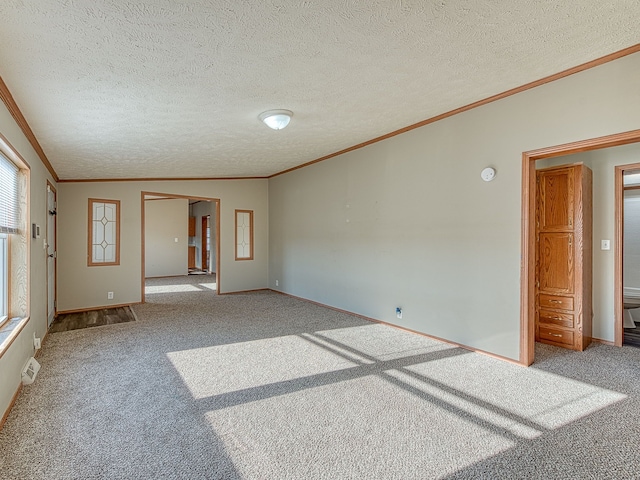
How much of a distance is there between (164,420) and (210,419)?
0.29 m

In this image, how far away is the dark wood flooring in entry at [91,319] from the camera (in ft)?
15.4

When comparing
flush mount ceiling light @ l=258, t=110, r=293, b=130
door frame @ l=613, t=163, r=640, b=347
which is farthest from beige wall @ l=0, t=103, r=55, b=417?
door frame @ l=613, t=163, r=640, b=347

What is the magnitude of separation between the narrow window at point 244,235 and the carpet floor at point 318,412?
11.6 feet

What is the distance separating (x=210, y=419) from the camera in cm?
229

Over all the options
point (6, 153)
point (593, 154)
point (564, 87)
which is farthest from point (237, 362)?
point (593, 154)

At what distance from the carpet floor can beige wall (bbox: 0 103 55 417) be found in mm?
207

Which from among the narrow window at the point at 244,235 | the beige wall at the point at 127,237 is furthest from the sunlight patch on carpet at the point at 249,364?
the narrow window at the point at 244,235

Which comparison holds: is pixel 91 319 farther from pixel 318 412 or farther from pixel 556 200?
pixel 556 200

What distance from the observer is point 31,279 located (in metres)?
3.28

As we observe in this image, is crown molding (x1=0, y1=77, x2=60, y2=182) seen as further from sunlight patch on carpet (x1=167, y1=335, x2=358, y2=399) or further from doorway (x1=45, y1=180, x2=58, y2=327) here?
sunlight patch on carpet (x1=167, y1=335, x2=358, y2=399)

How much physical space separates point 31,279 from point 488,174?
4434 mm

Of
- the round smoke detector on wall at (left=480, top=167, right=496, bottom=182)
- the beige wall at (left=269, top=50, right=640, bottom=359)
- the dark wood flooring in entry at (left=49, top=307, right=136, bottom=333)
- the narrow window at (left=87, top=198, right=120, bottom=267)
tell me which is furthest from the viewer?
the narrow window at (left=87, top=198, right=120, bottom=267)

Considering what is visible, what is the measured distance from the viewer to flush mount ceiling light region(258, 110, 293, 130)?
332cm

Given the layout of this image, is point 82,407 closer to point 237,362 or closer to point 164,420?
point 164,420
